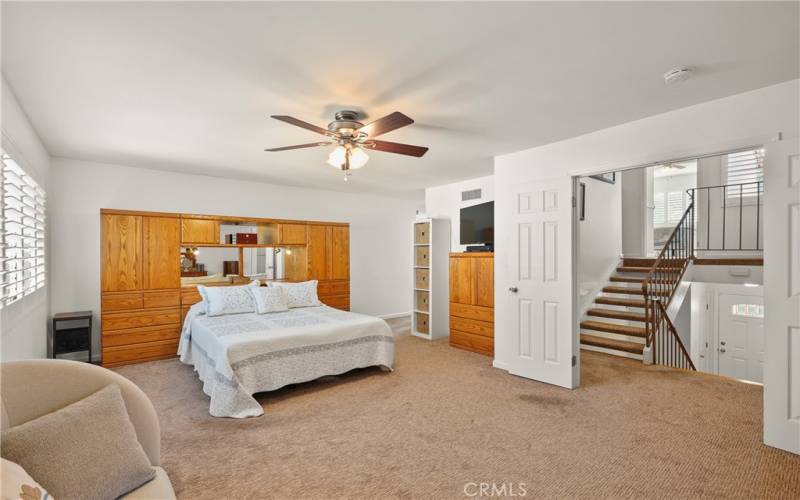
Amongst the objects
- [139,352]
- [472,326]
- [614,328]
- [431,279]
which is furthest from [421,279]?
Result: [139,352]

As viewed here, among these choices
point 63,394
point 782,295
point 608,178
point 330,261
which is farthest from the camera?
point 608,178

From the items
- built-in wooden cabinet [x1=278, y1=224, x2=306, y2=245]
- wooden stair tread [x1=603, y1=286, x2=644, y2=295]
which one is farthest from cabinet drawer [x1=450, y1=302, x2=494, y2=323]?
built-in wooden cabinet [x1=278, y1=224, x2=306, y2=245]

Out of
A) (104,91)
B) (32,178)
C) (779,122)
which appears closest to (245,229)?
(32,178)

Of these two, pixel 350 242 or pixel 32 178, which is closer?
pixel 32 178

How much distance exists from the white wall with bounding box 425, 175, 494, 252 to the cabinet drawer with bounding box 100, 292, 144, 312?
14.0ft

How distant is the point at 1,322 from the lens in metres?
2.36

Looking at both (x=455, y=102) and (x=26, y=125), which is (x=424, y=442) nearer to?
(x=455, y=102)

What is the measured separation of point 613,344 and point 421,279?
111 inches

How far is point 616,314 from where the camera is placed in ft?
17.4

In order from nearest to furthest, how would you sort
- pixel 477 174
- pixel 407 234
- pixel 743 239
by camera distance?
1. pixel 477 174
2. pixel 743 239
3. pixel 407 234

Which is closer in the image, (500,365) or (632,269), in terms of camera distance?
(500,365)

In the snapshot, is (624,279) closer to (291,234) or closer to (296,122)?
(291,234)

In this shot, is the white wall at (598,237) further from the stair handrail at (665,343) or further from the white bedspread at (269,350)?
the white bedspread at (269,350)

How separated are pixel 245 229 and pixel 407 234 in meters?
Answer: 3.29
